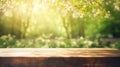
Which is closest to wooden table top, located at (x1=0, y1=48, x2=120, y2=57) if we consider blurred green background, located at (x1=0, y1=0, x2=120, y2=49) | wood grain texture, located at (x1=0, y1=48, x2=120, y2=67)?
wood grain texture, located at (x1=0, y1=48, x2=120, y2=67)

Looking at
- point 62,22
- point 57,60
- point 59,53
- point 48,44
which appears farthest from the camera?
point 62,22

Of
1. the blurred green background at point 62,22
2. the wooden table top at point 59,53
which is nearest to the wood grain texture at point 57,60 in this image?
the wooden table top at point 59,53

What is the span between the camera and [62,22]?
2131 cm

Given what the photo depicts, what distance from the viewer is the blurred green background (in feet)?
33.4

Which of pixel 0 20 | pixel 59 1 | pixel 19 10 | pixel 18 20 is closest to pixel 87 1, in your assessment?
pixel 59 1

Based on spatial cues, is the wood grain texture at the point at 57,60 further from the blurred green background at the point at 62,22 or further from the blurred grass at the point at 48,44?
the blurred grass at the point at 48,44

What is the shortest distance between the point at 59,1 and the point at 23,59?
4984 mm

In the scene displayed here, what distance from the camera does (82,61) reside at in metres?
→ 5.10

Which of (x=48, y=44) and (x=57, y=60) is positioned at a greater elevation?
(x=57, y=60)

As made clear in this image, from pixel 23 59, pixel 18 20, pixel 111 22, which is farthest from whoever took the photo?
pixel 111 22

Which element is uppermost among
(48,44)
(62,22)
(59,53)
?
(59,53)

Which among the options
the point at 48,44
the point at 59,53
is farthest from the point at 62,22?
the point at 59,53

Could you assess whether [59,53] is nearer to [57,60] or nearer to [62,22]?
[57,60]

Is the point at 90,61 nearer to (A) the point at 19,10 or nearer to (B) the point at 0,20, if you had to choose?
(A) the point at 19,10
